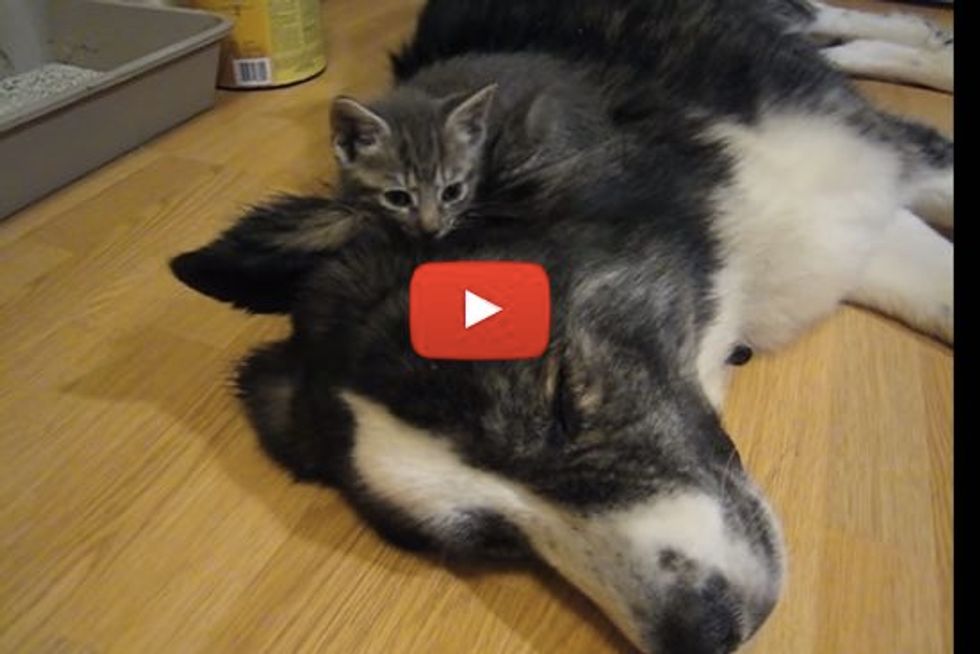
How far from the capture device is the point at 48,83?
2.24 meters

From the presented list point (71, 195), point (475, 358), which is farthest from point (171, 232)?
point (475, 358)

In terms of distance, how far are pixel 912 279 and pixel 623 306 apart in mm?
645

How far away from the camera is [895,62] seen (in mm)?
2053

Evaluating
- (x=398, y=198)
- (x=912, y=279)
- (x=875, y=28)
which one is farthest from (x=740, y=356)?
(x=875, y=28)

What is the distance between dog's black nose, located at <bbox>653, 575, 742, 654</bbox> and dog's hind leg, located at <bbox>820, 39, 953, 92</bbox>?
162cm

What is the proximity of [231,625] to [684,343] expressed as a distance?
69 cm

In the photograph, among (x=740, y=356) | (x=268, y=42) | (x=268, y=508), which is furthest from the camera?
(x=268, y=42)

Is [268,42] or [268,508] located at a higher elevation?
[268,42]

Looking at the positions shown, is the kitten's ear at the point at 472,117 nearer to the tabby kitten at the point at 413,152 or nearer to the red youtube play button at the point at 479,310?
the tabby kitten at the point at 413,152

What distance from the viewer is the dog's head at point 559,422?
0.87 m

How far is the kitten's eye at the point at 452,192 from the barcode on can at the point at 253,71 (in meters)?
1.37

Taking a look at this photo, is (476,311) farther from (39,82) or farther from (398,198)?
(39,82)

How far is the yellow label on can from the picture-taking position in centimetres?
223
